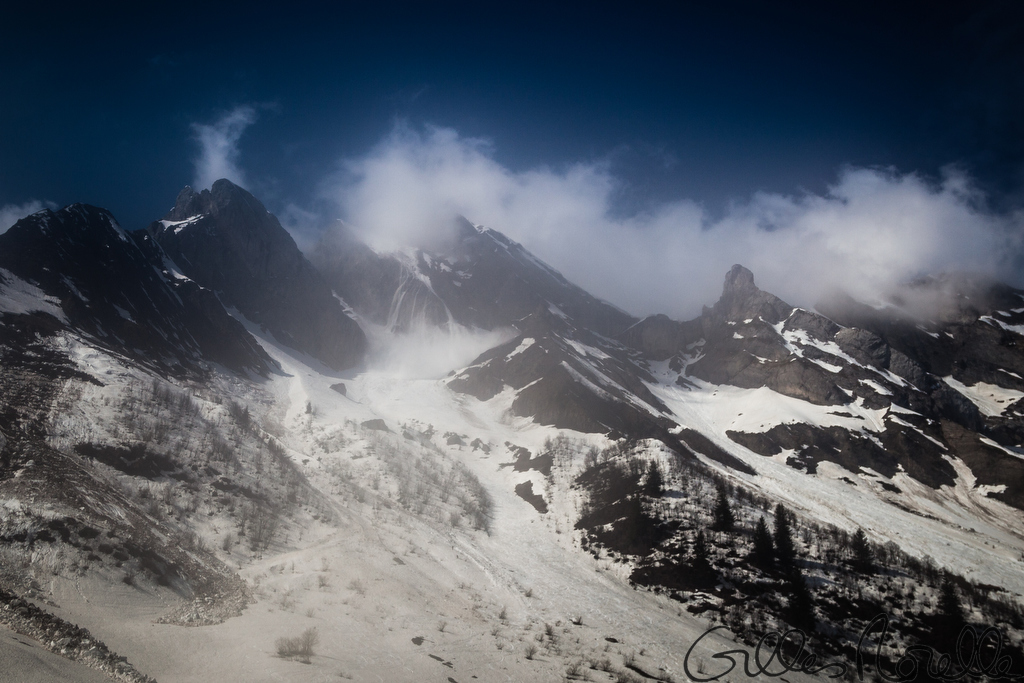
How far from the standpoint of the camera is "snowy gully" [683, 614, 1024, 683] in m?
27.1

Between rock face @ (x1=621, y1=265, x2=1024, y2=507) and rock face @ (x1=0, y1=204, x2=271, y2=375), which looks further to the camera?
rock face @ (x1=621, y1=265, x2=1024, y2=507)

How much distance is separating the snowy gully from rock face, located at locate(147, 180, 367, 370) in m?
149

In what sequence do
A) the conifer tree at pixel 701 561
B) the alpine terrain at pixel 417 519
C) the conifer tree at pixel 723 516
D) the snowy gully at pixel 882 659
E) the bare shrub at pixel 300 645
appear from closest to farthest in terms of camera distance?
the bare shrub at pixel 300 645 < the alpine terrain at pixel 417 519 < the snowy gully at pixel 882 659 < the conifer tree at pixel 701 561 < the conifer tree at pixel 723 516

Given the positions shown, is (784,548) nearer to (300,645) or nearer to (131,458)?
(300,645)

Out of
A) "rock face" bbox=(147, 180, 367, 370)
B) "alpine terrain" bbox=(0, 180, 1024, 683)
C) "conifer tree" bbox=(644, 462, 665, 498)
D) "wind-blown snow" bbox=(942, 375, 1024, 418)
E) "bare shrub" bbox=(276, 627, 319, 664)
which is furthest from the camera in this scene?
"wind-blown snow" bbox=(942, 375, 1024, 418)

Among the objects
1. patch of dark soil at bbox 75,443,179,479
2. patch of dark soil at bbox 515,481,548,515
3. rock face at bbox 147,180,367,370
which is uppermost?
rock face at bbox 147,180,367,370

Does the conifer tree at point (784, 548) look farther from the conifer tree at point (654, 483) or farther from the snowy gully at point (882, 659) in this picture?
the conifer tree at point (654, 483)

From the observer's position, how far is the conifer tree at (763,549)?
137 ft

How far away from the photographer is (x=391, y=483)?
2228 inches

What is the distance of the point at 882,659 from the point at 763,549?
12.0 m

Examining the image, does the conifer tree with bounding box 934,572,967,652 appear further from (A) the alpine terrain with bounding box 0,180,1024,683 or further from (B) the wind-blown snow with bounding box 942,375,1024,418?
(B) the wind-blown snow with bounding box 942,375,1024,418

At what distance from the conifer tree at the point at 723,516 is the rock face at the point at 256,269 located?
135 meters

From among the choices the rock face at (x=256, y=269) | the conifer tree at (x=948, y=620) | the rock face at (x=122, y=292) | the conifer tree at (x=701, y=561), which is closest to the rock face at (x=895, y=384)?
the conifer tree at (x=948, y=620)

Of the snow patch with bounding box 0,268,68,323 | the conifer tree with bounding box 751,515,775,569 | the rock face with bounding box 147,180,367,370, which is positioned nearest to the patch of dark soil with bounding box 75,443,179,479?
the snow patch with bounding box 0,268,68,323
